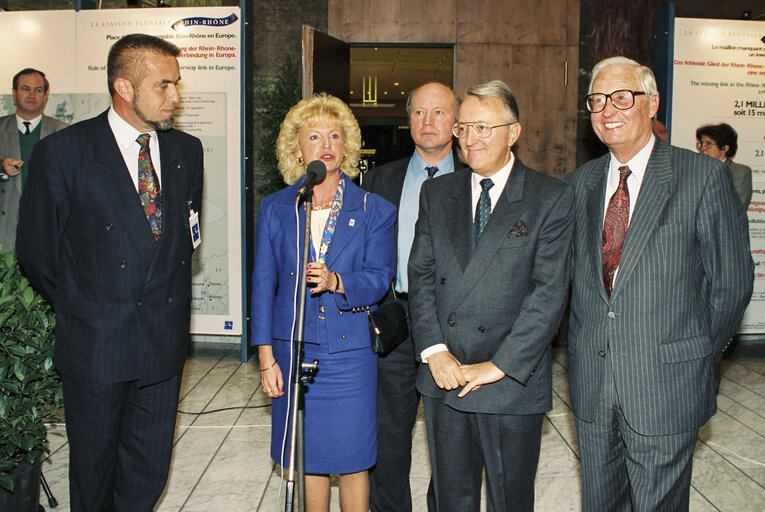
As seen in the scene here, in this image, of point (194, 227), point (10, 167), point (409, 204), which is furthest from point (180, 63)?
point (409, 204)

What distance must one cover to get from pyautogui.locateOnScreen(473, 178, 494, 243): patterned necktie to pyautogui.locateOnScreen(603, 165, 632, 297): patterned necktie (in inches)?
16.9

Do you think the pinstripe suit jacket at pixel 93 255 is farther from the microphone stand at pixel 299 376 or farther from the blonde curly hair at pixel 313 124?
the microphone stand at pixel 299 376

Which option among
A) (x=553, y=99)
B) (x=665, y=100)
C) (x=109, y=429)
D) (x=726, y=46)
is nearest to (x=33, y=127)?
(x=109, y=429)

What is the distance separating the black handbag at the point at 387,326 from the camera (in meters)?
2.74

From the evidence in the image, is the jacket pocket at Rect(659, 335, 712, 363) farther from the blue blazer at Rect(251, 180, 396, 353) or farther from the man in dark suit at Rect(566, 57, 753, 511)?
the blue blazer at Rect(251, 180, 396, 353)

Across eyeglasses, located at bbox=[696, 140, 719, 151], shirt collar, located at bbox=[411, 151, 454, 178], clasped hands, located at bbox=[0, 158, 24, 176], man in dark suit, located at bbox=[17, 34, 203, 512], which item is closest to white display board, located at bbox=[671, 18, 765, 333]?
eyeglasses, located at bbox=[696, 140, 719, 151]

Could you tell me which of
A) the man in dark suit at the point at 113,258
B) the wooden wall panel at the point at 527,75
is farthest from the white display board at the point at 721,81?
the man in dark suit at the point at 113,258

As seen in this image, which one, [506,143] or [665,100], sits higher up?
[665,100]

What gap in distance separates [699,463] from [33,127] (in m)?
5.63

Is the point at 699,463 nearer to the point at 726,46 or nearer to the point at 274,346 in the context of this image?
the point at 274,346

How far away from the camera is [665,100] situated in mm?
5996

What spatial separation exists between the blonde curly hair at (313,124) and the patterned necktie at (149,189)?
0.55 m

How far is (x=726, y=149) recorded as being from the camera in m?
5.82

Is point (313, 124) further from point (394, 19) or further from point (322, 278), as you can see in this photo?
point (394, 19)
